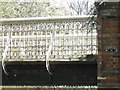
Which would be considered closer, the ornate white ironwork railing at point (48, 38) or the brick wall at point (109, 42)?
the brick wall at point (109, 42)

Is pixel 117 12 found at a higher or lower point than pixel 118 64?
higher

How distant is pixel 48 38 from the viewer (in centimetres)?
1002

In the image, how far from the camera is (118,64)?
789cm

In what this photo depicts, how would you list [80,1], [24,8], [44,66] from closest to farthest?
[44,66] < [24,8] < [80,1]

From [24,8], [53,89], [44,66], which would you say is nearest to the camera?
A: [44,66]

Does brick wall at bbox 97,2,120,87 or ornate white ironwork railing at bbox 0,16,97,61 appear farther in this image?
ornate white ironwork railing at bbox 0,16,97,61

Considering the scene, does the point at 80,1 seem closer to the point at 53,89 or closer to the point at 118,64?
the point at 53,89

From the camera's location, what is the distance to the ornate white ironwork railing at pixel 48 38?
386 inches

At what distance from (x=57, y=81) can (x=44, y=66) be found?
0.43 meters

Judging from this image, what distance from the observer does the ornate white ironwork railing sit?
9.80m

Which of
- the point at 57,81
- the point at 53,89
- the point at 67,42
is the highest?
the point at 67,42

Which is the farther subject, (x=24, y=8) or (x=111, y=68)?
(x=24, y=8)

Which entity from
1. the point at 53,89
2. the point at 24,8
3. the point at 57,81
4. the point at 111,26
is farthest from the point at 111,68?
the point at 24,8

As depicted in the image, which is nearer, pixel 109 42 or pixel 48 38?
pixel 109 42
